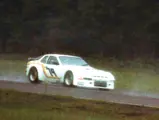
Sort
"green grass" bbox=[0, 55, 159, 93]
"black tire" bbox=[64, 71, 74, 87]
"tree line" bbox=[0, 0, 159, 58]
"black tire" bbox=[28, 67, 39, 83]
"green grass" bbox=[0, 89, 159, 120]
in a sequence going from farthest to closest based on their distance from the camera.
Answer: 1. "tree line" bbox=[0, 0, 159, 58]
2. "green grass" bbox=[0, 55, 159, 93]
3. "black tire" bbox=[28, 67, 39, 83]
4. "black tire" bbox=[64, 71, 74, 87]
5. "green grass" bbox=[0, 89, 159, 120]

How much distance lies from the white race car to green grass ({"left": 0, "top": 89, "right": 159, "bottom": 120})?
15.0ft

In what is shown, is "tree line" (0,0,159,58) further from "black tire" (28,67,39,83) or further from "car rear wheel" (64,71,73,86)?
"car rear wheel" (64,71,73,86)

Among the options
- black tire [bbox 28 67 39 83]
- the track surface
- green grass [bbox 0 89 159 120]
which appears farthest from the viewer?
black tire [bbox 28 67 39 83]

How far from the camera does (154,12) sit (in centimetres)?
4828

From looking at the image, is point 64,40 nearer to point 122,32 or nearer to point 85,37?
point 85,37

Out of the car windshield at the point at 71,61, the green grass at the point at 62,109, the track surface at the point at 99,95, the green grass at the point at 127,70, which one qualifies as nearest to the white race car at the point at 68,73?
the car windshield at the point at 71,61

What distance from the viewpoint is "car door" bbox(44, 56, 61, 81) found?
2298cm

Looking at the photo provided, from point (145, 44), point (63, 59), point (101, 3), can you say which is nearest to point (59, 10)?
point (101, 3)

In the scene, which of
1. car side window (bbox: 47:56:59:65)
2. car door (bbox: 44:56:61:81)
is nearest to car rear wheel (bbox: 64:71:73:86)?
car door (bbox: 44:56:61:81)

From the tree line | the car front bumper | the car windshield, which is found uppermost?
the tree line

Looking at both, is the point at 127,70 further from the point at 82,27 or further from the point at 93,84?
the point at 93,84

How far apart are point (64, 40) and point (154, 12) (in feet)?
33.4

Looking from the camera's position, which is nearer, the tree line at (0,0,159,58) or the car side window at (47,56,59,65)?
the car side window at (47,56,59,65)

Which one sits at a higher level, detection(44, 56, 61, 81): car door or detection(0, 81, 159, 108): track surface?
detection(44, 56, 61, 81): car door
